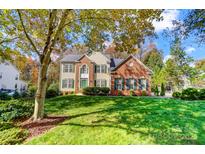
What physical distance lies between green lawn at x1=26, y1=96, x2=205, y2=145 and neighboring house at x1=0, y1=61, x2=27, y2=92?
0.55m

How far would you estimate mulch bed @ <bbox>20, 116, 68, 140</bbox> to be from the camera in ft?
11.3

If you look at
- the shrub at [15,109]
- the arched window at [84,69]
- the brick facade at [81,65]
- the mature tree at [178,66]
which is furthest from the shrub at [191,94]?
the shrub at [15,109]

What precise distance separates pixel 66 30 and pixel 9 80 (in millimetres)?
1316

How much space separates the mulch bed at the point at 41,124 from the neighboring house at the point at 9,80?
60 cm

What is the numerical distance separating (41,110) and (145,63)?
189 centimetres

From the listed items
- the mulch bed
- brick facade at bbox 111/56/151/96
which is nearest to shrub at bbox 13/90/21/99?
the mulch bed

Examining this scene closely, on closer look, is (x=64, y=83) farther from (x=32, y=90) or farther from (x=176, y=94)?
(x=176, y=94)

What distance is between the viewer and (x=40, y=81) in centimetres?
391

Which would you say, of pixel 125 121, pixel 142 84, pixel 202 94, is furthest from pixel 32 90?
pixel 202 94

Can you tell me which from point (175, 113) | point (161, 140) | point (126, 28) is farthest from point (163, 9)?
point (161, 140)

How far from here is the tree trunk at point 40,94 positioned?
381cm

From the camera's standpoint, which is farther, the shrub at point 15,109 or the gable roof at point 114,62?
the gable roof at point 114,62

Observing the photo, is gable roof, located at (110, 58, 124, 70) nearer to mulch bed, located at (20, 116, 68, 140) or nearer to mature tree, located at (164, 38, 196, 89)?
mature tree, located at (164, 38, 196, 89)

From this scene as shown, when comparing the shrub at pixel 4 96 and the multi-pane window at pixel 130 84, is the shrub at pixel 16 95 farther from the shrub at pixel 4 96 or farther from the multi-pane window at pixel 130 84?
the multi-pane window at pixel 130 84
